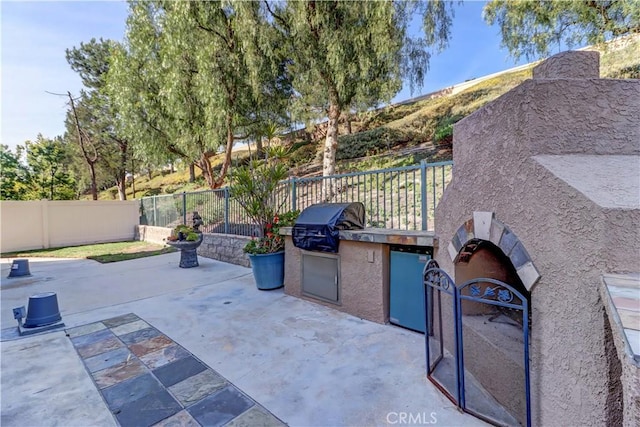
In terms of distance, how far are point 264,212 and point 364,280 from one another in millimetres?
2467

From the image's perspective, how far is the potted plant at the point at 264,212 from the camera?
5.10 meters

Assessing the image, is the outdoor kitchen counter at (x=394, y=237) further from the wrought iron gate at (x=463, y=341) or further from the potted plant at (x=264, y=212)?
the potted plant at (x=264, y=212)

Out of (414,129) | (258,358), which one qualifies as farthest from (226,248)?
A: (414,129)

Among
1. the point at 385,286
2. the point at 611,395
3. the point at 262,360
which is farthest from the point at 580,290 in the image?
the point at 262,360

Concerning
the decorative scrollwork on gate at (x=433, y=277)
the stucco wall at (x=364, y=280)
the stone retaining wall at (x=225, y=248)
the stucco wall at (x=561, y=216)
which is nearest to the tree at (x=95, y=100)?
the stone retaining wall at (x=225, y=248)

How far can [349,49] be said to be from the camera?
863 centimetres

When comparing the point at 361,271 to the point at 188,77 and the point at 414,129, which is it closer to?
the point at 188,77

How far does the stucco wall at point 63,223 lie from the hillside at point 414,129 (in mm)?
3285

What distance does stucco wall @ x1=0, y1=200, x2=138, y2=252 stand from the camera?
34.6ft

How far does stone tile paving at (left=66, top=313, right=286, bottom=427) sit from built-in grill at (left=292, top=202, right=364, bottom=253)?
199cm

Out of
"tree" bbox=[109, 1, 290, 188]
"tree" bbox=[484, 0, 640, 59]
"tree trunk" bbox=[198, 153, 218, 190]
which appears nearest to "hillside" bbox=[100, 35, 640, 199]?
"tree" bbox=[484, 0, 640, 59]

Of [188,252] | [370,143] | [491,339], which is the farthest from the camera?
[370,143]

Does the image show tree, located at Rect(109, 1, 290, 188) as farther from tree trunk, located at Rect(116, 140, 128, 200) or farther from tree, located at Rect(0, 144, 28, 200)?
tree, located at Rect(0, 144, 28, 200)

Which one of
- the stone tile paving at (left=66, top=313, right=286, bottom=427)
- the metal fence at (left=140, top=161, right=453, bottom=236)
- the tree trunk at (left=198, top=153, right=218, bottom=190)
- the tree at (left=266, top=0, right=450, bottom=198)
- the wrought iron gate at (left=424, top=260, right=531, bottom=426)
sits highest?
Result: the tree at (left=266, top=0, right=450, bottom=198)
